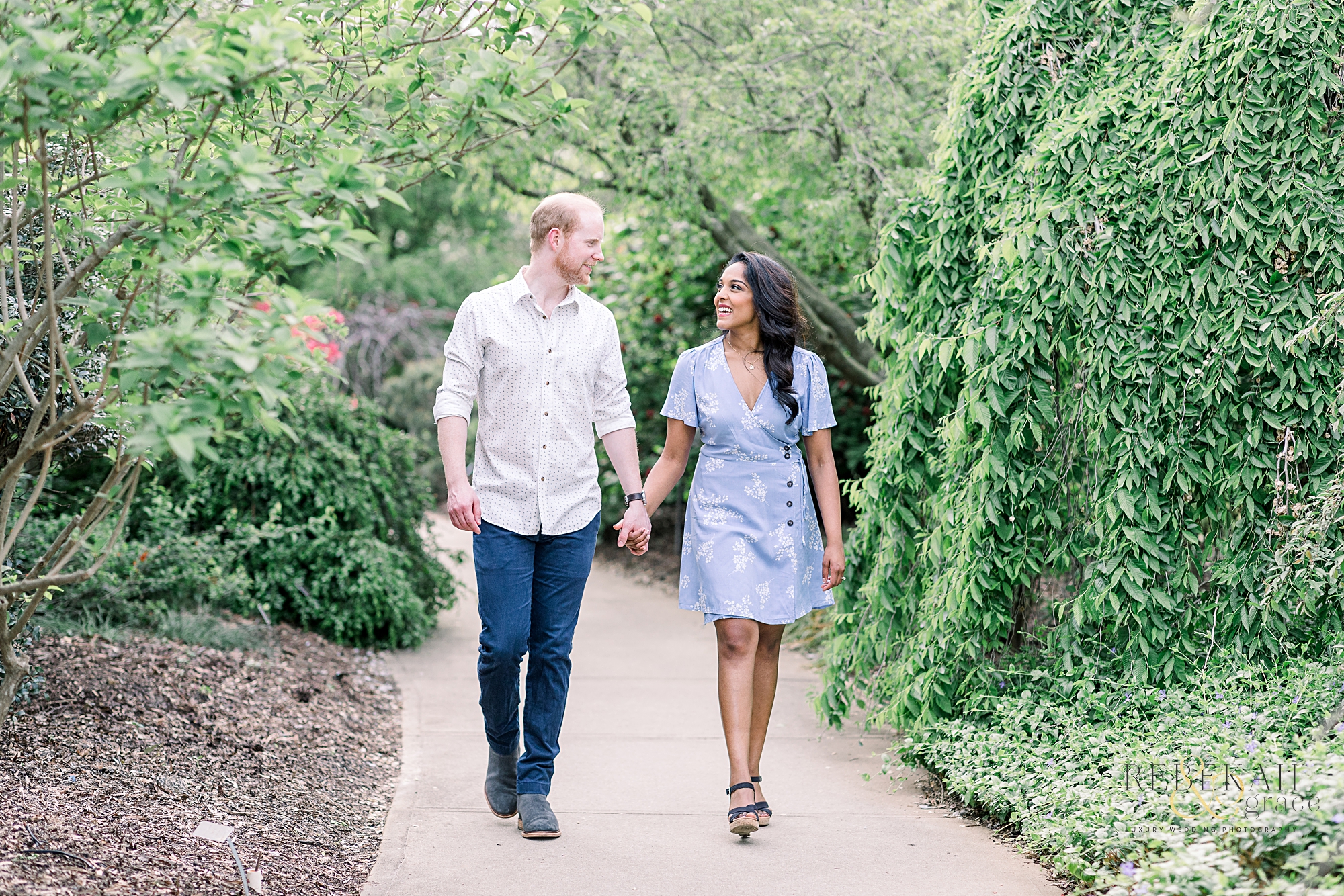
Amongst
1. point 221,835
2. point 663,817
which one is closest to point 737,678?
point 663,817

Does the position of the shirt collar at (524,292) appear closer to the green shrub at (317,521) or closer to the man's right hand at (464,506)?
the man's right hand at (464,506)

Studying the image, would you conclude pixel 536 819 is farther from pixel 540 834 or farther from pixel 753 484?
pixel 753 484

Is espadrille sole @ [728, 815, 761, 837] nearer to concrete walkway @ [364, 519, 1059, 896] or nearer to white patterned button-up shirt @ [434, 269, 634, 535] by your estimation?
concrete walkway @ [364, 519, 1059, 896]

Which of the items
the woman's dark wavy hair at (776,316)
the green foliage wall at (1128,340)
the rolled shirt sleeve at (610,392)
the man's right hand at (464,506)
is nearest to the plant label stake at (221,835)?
the man's right hand at (464,506)

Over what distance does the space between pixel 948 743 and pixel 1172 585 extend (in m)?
0.95

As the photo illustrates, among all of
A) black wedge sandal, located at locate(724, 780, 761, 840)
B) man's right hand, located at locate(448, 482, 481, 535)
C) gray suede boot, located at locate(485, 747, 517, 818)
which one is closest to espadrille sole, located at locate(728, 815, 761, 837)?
black wedge sandal, located at locate(724, 780, 761, 840)

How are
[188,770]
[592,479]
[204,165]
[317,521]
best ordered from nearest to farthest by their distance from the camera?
[204,165] → [592,479] → [188,770] → [317,521]

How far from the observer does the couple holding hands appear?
3930 millimetres

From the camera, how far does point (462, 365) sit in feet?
12.9

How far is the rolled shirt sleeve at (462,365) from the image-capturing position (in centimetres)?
391

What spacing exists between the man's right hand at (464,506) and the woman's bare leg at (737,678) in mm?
878

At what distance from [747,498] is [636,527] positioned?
15.8 inches

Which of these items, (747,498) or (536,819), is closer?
(536,819)

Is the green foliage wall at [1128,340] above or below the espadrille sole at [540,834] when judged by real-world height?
above
